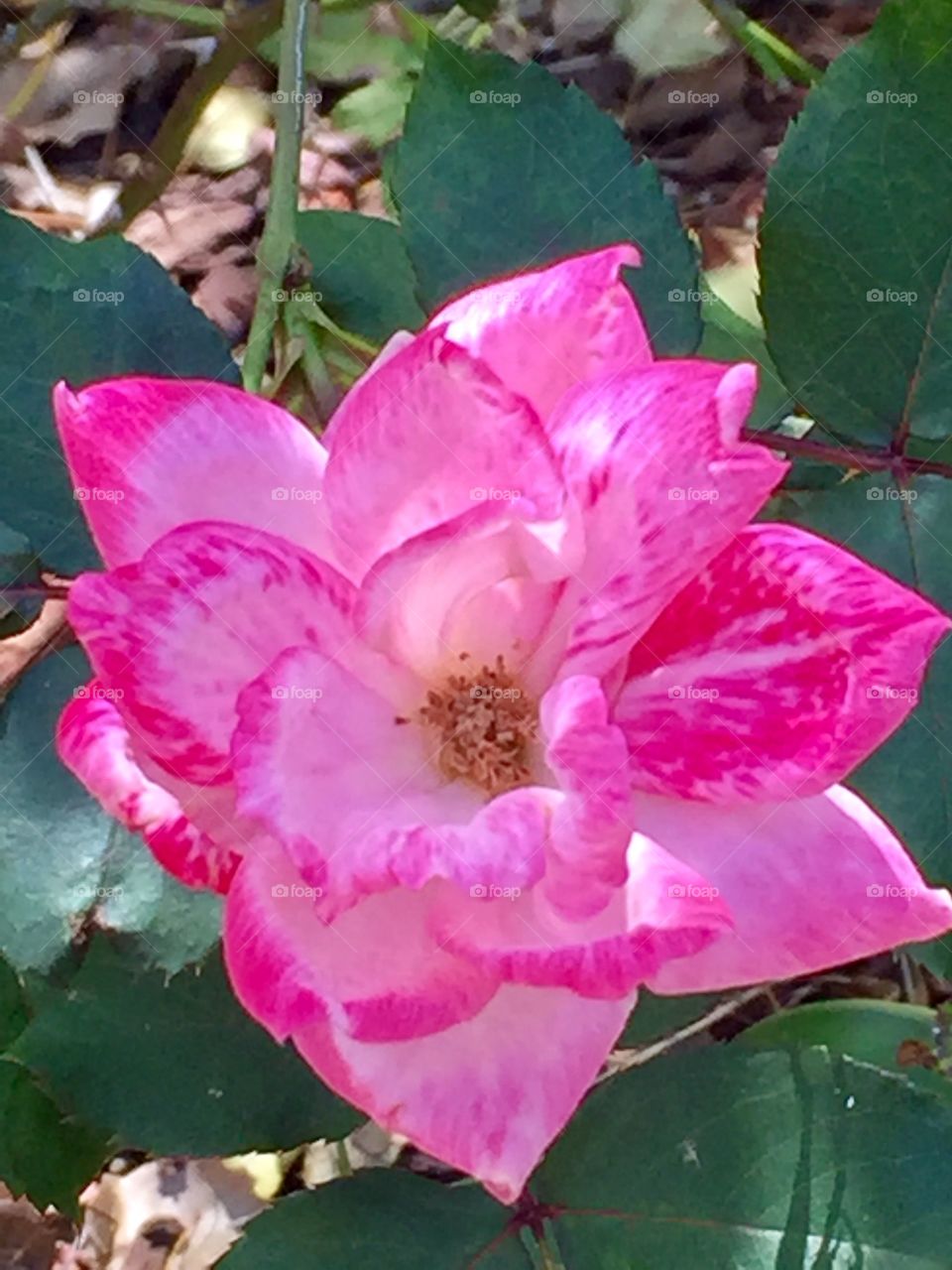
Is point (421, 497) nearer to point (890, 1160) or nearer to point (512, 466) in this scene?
point (512, 466)

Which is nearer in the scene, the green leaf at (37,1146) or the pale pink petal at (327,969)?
the pale pink petal at (327,969)

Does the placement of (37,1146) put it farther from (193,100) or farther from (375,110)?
(375,110)

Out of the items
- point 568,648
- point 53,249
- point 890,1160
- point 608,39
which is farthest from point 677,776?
point 608,39

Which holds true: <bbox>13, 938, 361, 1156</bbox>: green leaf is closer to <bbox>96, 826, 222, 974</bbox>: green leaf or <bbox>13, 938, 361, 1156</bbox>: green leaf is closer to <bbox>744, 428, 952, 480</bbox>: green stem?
<bbox>96, 826, 222, 974</bbox>: green leaf

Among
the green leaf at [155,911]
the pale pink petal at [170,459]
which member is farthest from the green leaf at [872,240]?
the green leaf at [155,911]

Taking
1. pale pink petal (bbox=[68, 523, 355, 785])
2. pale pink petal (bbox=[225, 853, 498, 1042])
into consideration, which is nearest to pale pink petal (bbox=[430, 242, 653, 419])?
pale pink petal (bbox=[68, 523, 355, 785])

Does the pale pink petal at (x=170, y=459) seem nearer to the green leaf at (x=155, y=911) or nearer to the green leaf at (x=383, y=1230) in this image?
the green leaf at (x=155, y=911)
